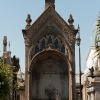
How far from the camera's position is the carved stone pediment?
5991 centimetres

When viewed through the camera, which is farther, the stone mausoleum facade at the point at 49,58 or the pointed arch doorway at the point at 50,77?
the pointed arch doorway at the point at 50,77

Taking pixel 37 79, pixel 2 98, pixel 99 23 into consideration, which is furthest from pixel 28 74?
pixel 99 23

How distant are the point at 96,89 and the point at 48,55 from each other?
3829cm

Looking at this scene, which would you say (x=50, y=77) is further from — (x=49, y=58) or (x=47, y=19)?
(x=47, y=19)

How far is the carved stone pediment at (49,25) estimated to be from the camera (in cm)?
5991

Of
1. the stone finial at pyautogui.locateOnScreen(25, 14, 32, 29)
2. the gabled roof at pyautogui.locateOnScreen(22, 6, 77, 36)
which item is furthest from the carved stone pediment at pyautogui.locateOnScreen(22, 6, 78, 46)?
the stone finial at pyautogui.locateOnScreen(25, 14, 32, 29)

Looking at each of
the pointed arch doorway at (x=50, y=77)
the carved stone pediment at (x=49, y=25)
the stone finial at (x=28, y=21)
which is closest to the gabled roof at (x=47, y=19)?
the carved stone pediment at (x=49, y=25)

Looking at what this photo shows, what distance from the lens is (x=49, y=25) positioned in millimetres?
60250

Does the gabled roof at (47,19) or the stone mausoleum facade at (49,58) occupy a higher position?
the gabled roof at (47,19)

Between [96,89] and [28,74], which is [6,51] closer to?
[28,74]

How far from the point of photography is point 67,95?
61.1m

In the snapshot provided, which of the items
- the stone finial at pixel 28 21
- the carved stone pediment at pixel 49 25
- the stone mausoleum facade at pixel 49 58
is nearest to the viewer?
the stone mausoleum facade at pixel 49 58

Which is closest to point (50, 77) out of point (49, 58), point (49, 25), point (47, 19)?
point (49, 58)

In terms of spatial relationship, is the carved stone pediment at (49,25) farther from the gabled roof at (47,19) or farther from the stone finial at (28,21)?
the stone finial at (28,21)
